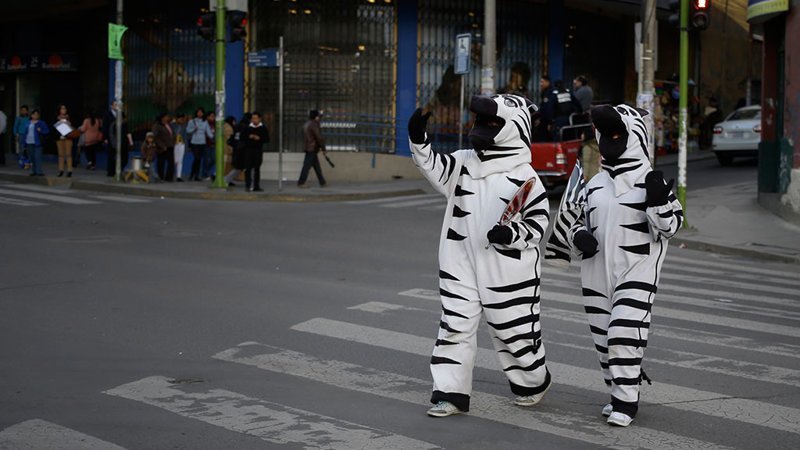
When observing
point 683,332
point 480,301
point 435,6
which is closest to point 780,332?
point 683,332

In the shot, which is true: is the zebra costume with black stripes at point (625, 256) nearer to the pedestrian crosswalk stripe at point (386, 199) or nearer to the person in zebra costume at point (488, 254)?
the person in zebra costume at point (488, 254)

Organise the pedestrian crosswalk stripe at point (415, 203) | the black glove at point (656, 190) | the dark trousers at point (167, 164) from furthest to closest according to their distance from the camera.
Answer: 1. the dark trousers at point (167, 164)
2. the pedestrian crosswalk stripe at point (415, 203)
3. the black glove at point (656, 190)

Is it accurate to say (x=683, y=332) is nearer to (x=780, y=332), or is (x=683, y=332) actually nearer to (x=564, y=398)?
(x=780, y=332)

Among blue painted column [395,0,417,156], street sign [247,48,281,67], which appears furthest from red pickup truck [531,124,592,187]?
blue painted column [395,0,417,156]

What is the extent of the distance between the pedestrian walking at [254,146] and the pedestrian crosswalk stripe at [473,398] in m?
14.3

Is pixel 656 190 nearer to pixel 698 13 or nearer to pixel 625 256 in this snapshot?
pixel 625 256

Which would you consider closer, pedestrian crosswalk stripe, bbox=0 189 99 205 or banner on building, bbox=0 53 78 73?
pedestrian crosswalk stripe, bbox=0 189 99 205

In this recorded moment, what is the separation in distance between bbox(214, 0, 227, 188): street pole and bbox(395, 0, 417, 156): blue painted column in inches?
229

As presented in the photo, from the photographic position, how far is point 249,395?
6.78 m

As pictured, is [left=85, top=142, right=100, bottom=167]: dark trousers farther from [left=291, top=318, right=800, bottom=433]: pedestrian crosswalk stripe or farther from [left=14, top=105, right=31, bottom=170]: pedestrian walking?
[left=291, top=318, right=800, bottom=433]: pedestrian crosswalk stripe

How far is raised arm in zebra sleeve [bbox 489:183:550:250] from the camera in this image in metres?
6.20

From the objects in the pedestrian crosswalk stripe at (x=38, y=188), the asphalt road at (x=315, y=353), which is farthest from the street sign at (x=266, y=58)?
the asphalt road at (x=315, y=353)

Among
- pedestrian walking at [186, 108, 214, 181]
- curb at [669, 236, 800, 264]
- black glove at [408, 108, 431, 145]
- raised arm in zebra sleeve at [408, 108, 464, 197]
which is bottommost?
curb at [669, 236, 800, 264]

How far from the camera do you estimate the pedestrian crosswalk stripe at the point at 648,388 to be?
6.47 meters
